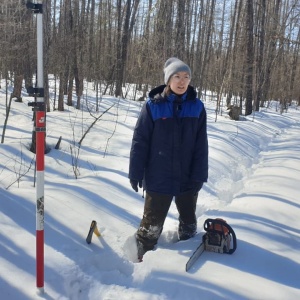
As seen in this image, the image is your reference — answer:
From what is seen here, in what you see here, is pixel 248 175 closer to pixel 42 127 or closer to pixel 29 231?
pixel 29 231

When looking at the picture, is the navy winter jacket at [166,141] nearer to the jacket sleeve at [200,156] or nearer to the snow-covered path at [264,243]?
the jacket sleeve at [200,156]

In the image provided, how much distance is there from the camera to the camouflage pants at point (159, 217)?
314 centimetres

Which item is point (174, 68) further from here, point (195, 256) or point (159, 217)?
point (195, 256)

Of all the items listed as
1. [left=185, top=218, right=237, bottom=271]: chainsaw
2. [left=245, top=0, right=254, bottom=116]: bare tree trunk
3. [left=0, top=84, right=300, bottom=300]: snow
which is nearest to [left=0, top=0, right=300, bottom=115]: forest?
[left=245, top=0, right=254, bottom=116]: bare tree trunk

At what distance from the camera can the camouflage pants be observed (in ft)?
10.3

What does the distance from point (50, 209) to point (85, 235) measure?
1.78 feet

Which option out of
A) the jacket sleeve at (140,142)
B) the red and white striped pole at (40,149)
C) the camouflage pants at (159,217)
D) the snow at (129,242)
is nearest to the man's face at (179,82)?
the jacket sleeve at (140,142)

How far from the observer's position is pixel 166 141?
298 centimetres

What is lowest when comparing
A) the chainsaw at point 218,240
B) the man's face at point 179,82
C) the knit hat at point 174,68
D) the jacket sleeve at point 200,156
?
the chainsaw at point 218,240

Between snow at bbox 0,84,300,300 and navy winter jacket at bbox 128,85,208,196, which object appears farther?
navy winter jacket at bbox 128,85,208,196

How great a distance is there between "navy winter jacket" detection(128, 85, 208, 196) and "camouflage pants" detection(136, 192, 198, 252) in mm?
127

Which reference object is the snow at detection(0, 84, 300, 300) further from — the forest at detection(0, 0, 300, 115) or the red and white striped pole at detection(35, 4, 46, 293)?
the forest at detection(0, 0, 300, 115)

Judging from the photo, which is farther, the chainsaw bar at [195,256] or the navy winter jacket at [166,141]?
the navy winter jacket at [166,141]

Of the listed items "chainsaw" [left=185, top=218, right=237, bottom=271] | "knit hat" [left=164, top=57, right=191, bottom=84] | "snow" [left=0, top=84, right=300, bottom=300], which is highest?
"knit hat" [left=164, top=57, right=191, bottom=84]
